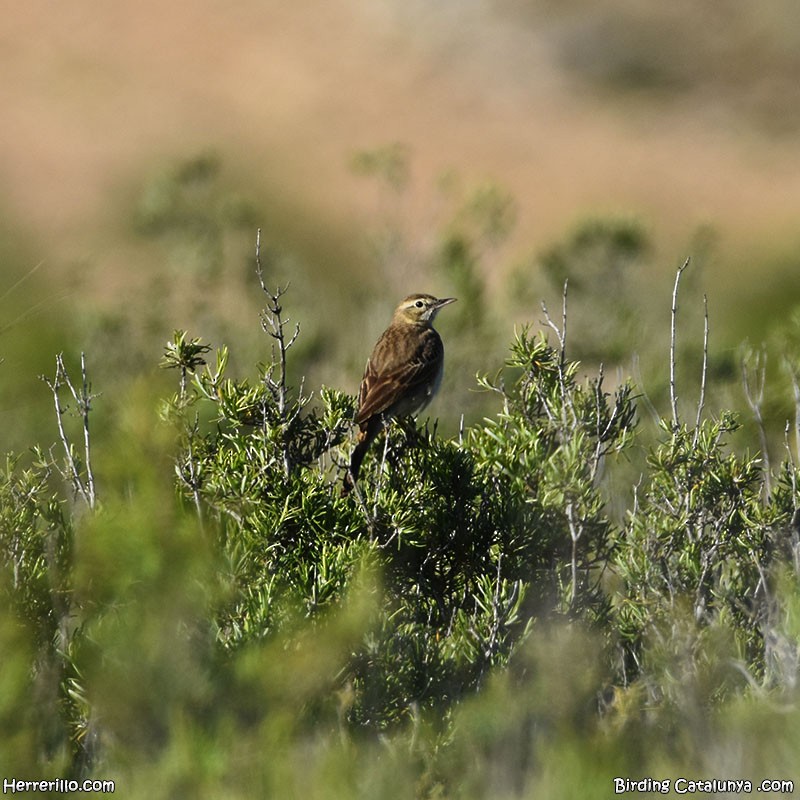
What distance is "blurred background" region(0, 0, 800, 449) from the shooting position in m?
14.2

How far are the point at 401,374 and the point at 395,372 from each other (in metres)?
0.04

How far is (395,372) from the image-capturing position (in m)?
7.61

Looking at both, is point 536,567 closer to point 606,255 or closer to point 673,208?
point 606,255

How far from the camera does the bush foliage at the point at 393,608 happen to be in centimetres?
347

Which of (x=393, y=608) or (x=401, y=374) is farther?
(x=401, y=374)

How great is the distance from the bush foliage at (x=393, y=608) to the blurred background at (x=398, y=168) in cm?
224

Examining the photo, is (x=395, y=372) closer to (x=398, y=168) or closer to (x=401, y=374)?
(x=401, y=374)

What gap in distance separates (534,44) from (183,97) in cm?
1932

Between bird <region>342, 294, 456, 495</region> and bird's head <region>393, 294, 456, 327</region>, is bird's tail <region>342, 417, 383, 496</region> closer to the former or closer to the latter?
bird <region>342, 294, 456, 495</region>

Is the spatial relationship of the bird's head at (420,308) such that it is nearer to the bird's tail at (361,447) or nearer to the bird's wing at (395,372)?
the bird's wing at (395,372)

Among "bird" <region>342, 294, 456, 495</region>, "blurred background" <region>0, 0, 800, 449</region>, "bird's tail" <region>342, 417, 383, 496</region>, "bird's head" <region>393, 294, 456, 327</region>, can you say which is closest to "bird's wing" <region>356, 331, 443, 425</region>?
"bird" <region>342, 294, 456, 495</region>

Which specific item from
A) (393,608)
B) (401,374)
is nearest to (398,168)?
(401,374)

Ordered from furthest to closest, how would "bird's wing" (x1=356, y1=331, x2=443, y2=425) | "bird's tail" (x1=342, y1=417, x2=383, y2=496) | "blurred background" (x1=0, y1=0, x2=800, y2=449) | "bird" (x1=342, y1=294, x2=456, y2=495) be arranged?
"blurred background" (x1=0, y1=0, x2=800, y2=449) → "bird's wing" (x1=356, y1=331, x2=443, y2=425) → "bird" (x1=342, y1=294, x2=456, y2=495) → "bird's tail" (x1=342, y1=417, x2=383, y2=496)

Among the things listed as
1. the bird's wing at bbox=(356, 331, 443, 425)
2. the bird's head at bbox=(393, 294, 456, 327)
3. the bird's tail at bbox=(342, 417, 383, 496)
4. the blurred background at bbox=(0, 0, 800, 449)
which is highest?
the blurred background at bbox=(0, 0, 800, 449)
